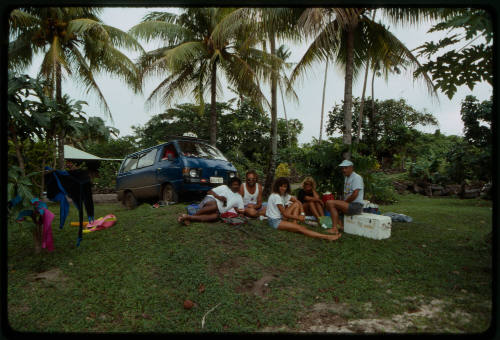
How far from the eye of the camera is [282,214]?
4723mm

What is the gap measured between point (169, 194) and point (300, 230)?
11.8ft

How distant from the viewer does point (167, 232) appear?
4203 millimetres

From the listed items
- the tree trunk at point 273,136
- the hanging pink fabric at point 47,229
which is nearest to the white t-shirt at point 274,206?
the hanging pink fabric at point 47,229

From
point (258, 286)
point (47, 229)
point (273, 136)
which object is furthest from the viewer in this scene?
point (273, 136)

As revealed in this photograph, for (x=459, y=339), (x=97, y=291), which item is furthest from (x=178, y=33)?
(x=459, y=339)

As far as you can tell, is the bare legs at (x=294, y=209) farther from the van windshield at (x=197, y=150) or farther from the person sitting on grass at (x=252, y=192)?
the van windshield at (x=197, y=150)

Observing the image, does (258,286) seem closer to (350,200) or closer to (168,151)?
(350,200)

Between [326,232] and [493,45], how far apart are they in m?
3.57

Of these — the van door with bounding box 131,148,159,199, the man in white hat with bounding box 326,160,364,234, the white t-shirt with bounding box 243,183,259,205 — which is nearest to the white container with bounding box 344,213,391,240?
the man in white hat with bounding box 326,160,364,234

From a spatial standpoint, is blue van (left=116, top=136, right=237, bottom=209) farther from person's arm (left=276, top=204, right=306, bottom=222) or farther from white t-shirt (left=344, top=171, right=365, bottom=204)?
white t-shirt (left=344, top=171, right=365, bottom=204)

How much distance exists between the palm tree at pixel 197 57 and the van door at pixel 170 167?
3.58 metres

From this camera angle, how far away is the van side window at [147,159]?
285 inches

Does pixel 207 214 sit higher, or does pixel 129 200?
pixel 207 214

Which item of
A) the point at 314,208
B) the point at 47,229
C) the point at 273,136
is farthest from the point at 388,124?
the point at 47,229
